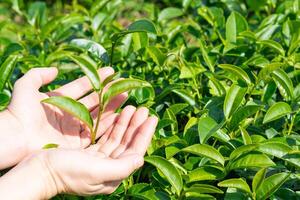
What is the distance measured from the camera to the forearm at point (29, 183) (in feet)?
5.34

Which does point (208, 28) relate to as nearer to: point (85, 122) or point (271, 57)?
point (271, 57)

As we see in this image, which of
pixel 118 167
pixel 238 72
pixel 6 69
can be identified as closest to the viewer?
pixel 118 167

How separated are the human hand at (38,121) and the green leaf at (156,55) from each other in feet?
0.57

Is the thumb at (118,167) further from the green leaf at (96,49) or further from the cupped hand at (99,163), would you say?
the green leaf at (96,49)

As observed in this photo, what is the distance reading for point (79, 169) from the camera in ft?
5.29

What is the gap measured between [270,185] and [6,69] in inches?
37.1

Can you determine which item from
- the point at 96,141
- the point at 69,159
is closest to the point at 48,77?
the point at 96,141

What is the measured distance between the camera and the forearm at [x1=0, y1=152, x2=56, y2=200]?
1.63 m

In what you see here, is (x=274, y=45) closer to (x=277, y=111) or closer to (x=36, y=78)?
(x=277, y=111)

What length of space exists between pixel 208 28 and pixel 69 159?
1121 millimetres

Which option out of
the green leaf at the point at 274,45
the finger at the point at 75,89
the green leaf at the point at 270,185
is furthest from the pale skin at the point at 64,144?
the green leaf at the point at 274,45

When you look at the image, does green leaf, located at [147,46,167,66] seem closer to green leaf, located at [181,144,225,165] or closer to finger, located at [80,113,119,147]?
finger, located at [80,113,119,147]

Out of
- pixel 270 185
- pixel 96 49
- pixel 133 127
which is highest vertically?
pixel 96 49

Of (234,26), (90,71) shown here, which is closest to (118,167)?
(90,71)
